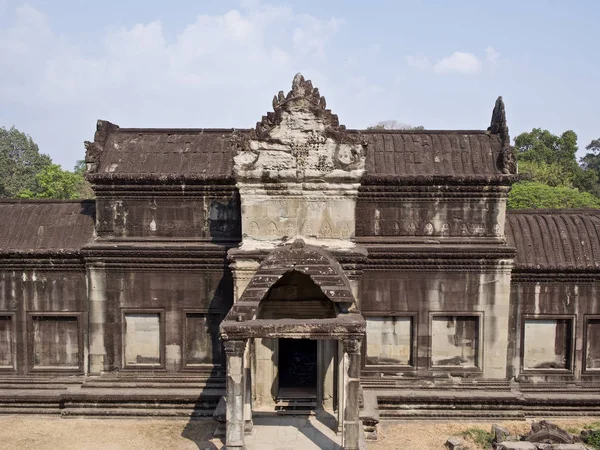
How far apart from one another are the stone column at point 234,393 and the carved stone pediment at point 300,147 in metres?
3.78

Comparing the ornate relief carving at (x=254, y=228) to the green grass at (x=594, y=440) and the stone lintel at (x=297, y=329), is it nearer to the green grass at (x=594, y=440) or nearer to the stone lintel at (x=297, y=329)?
the stone lintel at (x=297, y=329)

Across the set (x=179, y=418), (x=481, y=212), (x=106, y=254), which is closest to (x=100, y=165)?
(x=106, y=254)

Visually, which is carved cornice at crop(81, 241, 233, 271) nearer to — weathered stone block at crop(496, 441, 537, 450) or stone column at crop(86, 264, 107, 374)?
stone column at crop(86, 264, 107, 374)

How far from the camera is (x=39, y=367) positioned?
13.6 metres

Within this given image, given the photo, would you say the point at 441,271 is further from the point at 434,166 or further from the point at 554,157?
the point at 554,157

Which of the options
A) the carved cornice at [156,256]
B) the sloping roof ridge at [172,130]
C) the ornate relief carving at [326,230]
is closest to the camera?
the ornate relief carving at [326,230]

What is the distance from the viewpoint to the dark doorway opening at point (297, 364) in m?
13.6

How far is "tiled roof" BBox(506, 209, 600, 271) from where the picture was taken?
43.2 ft

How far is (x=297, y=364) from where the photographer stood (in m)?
15.0

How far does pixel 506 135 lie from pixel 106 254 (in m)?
10.2

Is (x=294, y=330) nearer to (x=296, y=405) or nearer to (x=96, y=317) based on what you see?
(x=296, y=405)

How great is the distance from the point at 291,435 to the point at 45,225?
8.22 meters

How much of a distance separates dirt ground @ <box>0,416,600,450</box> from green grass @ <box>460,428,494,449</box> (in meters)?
Result: 0.18

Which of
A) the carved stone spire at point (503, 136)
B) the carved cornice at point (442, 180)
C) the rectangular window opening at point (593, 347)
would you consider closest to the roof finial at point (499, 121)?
the carved stone spire at point (503, 136)
